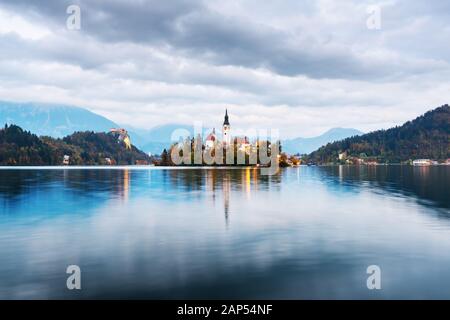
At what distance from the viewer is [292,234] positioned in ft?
103

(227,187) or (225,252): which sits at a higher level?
(227,187)

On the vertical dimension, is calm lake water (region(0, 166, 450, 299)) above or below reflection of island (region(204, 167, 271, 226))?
below

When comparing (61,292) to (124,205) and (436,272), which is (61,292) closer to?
(436,272)

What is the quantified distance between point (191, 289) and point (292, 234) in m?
15.9

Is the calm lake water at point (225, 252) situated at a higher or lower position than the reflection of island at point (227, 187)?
lower

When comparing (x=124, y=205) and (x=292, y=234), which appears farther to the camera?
(x=124, y=205)

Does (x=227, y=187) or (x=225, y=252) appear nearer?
(x=225, y=252)

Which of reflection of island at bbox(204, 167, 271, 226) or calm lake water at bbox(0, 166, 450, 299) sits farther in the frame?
reflection of island at bbox(204, 167, 271, 226)

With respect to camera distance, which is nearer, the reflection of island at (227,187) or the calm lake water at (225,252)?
the calm lake water at (225,252)

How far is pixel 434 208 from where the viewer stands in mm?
47125
